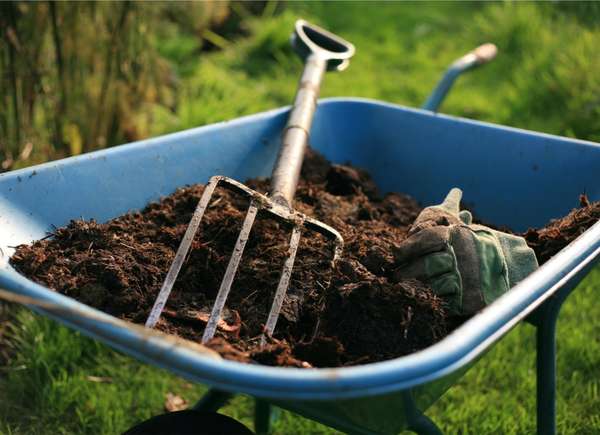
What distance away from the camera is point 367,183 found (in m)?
2.09

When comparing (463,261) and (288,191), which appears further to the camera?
(288,191)

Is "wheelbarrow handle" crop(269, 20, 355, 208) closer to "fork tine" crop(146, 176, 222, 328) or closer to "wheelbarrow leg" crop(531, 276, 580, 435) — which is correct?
"fork tine" crop(146, 176, 222, 328)

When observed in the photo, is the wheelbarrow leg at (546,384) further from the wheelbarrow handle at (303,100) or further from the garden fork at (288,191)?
the wheelbarrow handle at (303,100)

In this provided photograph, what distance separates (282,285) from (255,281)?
0.11 metres

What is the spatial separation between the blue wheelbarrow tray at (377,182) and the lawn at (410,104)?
568mm

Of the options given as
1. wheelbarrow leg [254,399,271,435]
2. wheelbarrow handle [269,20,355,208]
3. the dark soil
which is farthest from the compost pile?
wheelbarrow leg [254,399,271,435]

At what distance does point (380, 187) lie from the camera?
2229 mm

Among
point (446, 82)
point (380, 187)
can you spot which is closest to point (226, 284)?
point (380, 187)

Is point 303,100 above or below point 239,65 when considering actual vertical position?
below

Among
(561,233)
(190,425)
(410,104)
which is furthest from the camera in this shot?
(410,104)

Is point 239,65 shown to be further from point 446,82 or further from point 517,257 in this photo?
point 517,257

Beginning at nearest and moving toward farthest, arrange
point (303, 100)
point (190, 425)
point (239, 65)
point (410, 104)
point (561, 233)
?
1. point (190, 425)
2. point (561, 233)
3. point (303, 100)
4. point (410, 104)
5. point (239, 65)

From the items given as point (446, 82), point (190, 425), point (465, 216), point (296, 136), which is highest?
point (446, 82)

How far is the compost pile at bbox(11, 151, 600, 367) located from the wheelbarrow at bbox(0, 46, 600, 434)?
0.27 feet
